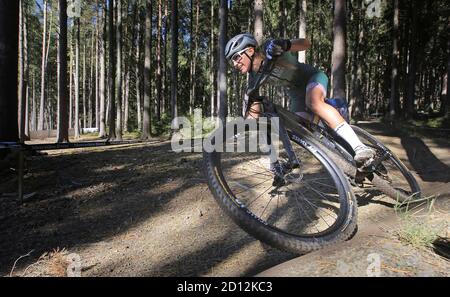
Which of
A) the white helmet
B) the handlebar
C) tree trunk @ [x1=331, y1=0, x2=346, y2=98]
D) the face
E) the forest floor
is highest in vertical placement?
tree trunk @ [x1=331, y1=0, x2=346, y2=98]

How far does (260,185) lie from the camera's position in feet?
16.9

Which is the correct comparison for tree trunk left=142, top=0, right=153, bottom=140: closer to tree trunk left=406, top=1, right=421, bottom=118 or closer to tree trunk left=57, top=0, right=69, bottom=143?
tree trunk left=57, top=0, right=69, bottom=143

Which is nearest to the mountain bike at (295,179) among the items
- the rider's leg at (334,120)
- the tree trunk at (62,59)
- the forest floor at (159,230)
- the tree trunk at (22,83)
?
the rider's leg at (334,120)

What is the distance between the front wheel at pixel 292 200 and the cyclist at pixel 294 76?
426 millimetres

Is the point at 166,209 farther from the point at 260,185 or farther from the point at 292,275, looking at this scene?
the point at 292,275

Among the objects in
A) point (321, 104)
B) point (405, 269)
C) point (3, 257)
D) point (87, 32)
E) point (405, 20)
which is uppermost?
point (87, 32)

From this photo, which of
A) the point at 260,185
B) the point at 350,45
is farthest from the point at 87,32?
the point at 260,185

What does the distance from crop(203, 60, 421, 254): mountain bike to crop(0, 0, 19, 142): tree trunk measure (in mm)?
5423

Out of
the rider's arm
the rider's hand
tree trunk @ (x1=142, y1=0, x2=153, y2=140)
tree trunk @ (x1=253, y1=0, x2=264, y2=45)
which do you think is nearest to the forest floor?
the rider's hand

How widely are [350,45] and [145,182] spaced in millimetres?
37561

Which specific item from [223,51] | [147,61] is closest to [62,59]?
[147,61]

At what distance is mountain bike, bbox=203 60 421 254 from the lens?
323cm

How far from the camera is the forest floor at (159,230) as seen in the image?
2.85 metres

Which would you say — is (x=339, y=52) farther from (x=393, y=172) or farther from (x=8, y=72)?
(x=8, y=72)
